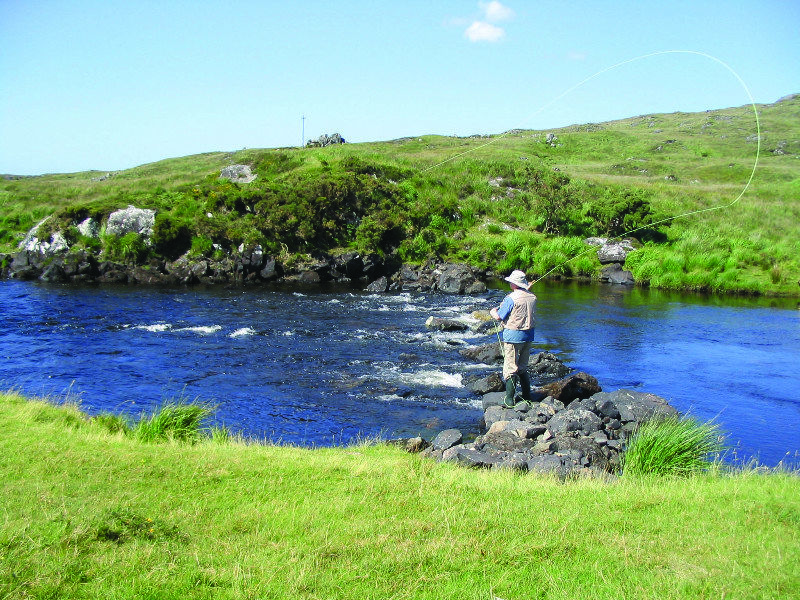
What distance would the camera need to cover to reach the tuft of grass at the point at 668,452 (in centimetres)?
940

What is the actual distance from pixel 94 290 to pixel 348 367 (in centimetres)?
1929

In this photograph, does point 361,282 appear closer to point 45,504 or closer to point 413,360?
point 413,360

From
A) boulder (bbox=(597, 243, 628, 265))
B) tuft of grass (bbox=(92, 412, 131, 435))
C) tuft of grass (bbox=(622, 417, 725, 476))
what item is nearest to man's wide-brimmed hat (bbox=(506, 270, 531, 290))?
tuft of grass (bbox=(622, 417, 725, 476))

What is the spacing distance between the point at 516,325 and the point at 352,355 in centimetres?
842

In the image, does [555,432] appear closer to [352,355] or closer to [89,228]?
[352,355]

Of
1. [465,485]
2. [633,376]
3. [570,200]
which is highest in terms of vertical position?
[570,200]

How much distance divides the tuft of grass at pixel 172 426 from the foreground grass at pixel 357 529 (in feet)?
3.01

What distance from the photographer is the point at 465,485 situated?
7.71 meters

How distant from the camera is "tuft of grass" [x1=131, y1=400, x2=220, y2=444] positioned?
378 inches

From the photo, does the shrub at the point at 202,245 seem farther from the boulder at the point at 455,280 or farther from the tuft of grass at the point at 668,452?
the tuft of grass at the point at 668,452

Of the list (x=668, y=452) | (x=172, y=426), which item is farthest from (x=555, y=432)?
(x=172, y=426)

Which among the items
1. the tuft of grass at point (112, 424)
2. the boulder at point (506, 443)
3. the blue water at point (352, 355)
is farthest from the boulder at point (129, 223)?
the boulder at point (506, 443)

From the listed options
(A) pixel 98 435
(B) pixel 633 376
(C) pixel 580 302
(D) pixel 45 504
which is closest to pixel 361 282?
(C) pixel 580 302

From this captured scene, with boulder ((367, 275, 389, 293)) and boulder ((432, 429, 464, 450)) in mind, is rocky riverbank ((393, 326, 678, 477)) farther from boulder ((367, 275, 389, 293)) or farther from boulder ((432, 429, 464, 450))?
boulder ((367, 275, 389, 293))
